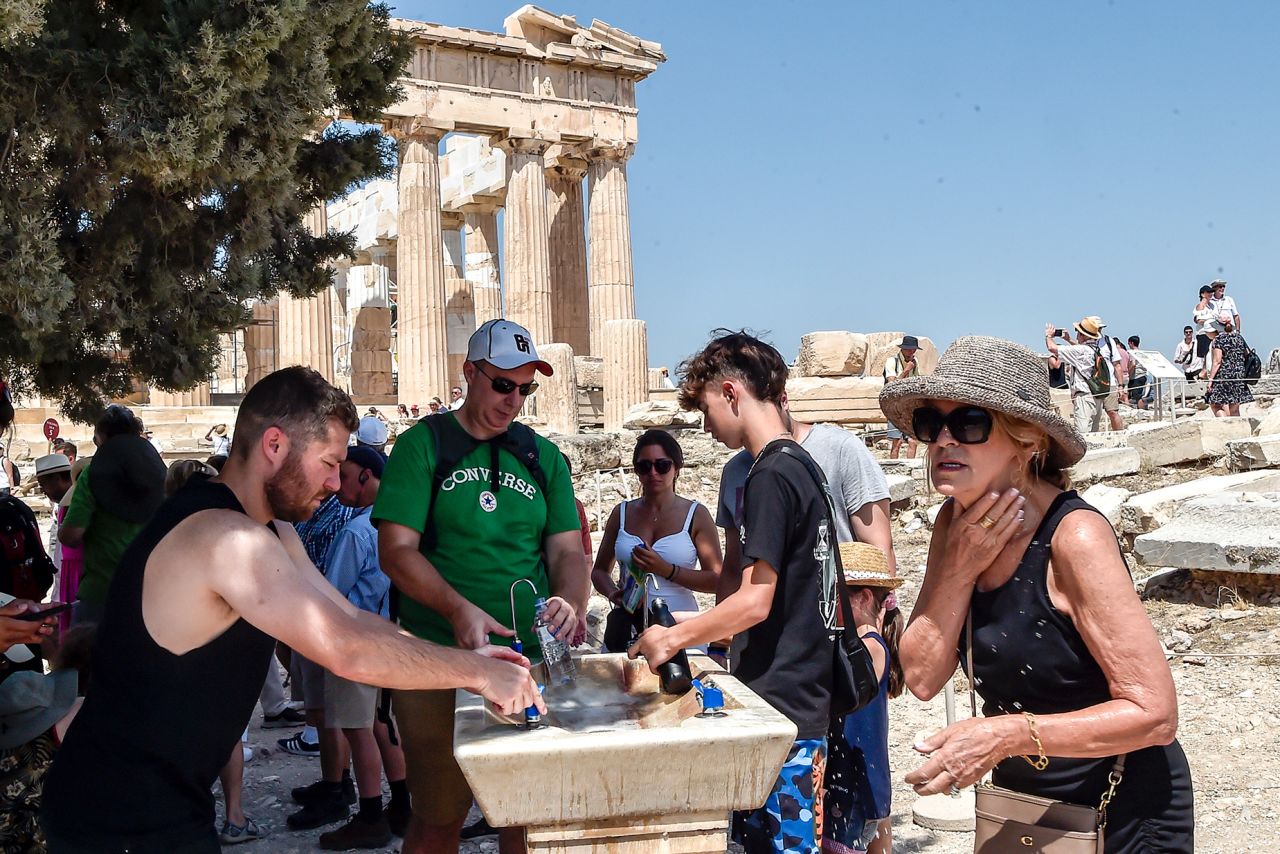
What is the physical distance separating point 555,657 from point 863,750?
3.64ft

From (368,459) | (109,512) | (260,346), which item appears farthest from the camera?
(260,346)

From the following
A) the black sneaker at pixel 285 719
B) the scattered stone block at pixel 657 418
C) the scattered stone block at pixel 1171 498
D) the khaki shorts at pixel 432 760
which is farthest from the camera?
the scattered stone block at pixel 657 418

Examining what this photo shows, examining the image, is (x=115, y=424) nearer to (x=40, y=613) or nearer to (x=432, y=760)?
(x=40, y=613)

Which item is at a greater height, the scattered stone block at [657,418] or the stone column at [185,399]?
the stone column at [185,399]

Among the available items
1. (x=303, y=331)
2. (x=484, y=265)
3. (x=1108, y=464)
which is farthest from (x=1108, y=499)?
(x=484, y=265)

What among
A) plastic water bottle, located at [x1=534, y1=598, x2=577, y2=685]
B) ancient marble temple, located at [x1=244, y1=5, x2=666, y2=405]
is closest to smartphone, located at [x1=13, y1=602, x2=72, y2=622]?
plastic water bottle, located at [x1=534, y1=598, x2=577, y2=685]

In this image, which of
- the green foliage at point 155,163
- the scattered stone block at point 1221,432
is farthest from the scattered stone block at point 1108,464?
the green foliage at point 155,163

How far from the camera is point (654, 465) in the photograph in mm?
4797

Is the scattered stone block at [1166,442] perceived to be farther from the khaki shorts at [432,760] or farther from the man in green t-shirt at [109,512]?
the khaki shorts at [432,760]

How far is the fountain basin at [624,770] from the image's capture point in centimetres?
216

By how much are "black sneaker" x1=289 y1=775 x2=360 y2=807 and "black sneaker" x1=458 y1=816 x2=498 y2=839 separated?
2.07 ft

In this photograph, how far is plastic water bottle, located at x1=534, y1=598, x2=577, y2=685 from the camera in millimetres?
2898

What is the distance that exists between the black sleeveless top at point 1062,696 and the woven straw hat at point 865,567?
1064 millimetres

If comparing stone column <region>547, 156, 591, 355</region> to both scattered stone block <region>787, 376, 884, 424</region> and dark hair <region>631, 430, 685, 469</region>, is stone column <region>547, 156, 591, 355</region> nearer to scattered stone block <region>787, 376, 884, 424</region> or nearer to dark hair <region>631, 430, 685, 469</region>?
scattered stone block <region>787, 376, 884, 424</region>
